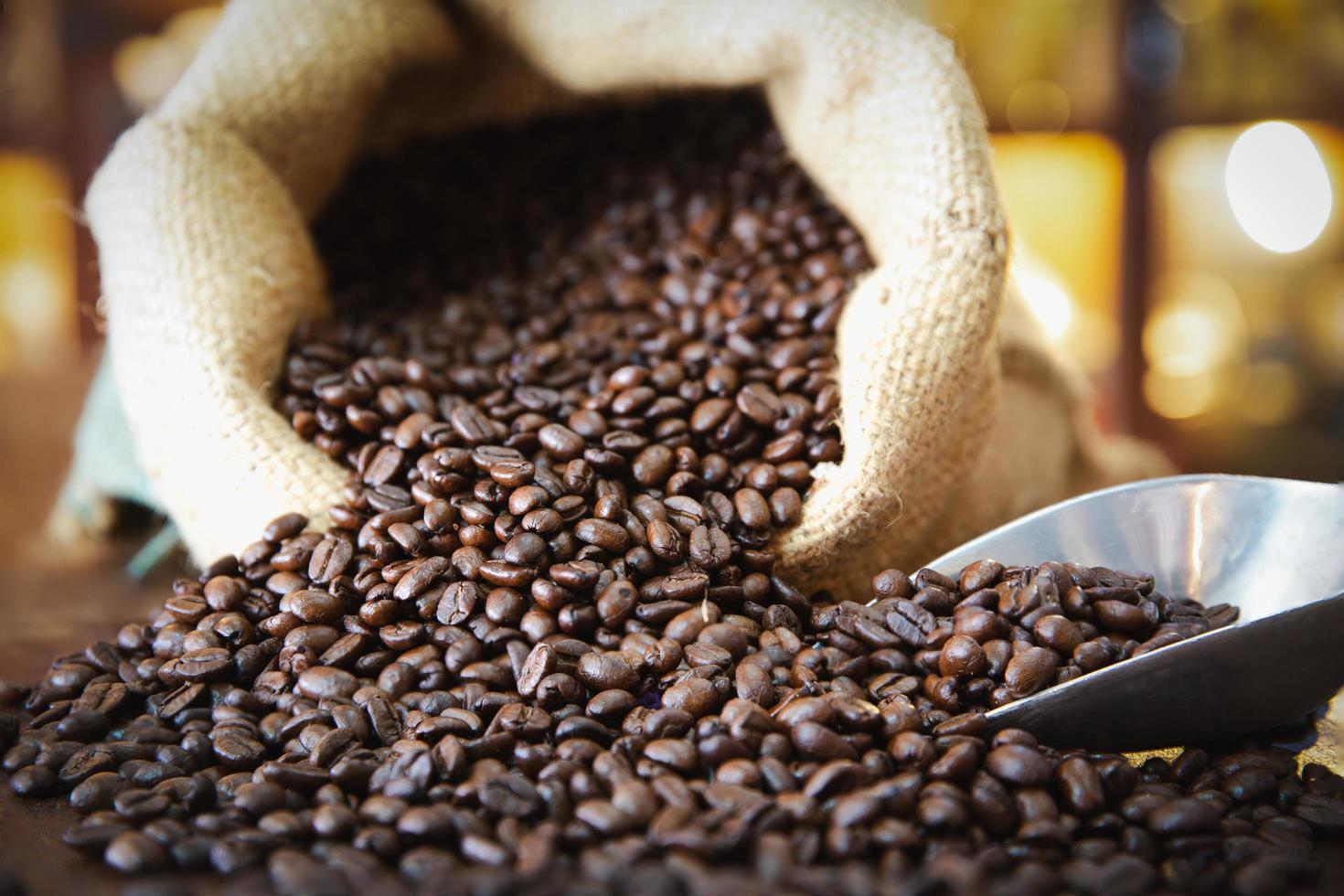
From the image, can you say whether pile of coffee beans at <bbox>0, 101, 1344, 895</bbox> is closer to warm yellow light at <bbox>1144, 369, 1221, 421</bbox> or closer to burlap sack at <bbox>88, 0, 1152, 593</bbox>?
burlap sack at <bbox>88, 0, 1152, 593</bbox>

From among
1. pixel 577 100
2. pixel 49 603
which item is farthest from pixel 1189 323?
pixel 49 603

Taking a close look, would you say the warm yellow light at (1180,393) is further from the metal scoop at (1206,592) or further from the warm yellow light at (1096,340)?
the metal scoop at (1206,592)

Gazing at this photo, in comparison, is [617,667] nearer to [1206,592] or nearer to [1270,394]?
[1206,592]

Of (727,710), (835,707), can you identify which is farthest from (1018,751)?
(727,710)

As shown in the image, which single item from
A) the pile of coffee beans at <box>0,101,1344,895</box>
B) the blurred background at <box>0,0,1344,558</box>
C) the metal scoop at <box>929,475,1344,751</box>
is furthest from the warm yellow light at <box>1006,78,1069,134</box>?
the metal scoop at <box>929,475,1344,751</box>

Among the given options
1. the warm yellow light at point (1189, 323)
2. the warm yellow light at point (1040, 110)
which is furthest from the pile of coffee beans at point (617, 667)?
the warm yellow light at point (1189, 323)
